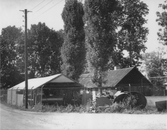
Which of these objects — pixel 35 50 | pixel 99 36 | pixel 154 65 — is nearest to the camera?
pixel 99 36

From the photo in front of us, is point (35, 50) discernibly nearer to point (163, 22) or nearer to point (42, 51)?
point (42, 51)

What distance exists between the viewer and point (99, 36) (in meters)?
25.9

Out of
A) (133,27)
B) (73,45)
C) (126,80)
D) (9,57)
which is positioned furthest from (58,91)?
(9,57)

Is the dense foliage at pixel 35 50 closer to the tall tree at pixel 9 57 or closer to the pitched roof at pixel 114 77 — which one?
the tall tree at pixel 9 57

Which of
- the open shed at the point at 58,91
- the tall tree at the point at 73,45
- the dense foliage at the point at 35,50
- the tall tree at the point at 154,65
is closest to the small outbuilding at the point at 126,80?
the tall tree at the point at 73,45

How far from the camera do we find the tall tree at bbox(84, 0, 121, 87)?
25.9m

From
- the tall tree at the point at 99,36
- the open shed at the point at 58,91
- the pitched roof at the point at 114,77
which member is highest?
the tall tree at the point at 99,36

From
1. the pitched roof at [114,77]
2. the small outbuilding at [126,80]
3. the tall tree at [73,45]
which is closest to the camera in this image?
the tall tree at [73,45]

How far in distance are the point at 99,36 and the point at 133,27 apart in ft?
61.1

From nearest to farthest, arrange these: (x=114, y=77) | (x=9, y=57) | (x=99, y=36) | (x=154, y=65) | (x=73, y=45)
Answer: (x=99, y=36) → (x=73, y=45) → (x=114, y=77) → (x=9, y=57) → (x=154, y=65)

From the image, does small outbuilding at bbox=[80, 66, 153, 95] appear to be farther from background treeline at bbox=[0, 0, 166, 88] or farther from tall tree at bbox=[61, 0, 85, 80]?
tall tree at bbox=[61, 0, 85, 80]

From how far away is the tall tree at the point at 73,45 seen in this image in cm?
3416

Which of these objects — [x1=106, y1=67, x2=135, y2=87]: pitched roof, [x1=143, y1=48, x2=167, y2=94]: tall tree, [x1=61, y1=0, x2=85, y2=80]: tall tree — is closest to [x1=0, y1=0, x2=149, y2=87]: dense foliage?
[x1=61, y1=0, x2=85, y2=80]: tall tree

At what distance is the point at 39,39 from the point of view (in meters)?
54.2
